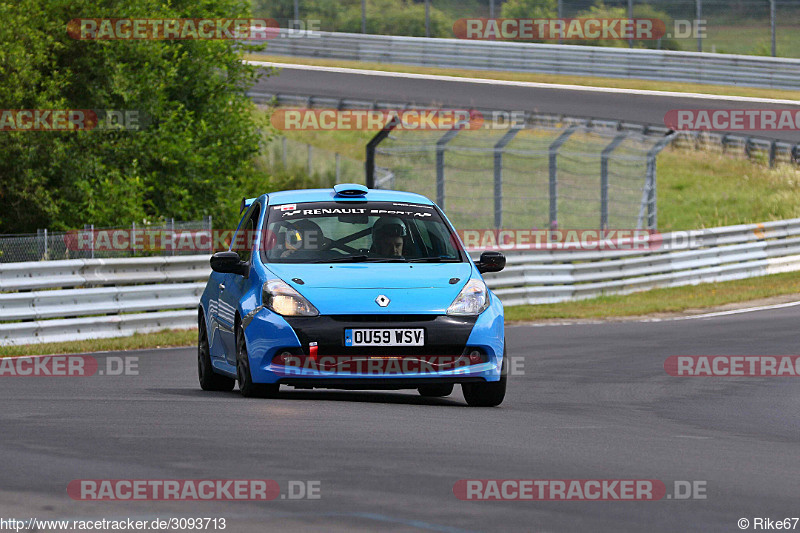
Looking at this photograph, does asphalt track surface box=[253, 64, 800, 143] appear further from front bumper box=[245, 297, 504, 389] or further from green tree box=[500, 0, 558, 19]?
front bumper box=[245, 297, 504, 389]

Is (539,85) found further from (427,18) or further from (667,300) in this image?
(667,300)

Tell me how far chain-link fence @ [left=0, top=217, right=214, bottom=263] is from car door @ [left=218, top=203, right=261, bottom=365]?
7685mm

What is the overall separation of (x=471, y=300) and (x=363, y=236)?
1.31m

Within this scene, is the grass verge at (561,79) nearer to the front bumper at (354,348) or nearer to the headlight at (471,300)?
the headlight at (471,300)

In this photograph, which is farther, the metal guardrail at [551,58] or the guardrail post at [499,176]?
the metal guardrail at [551,58]

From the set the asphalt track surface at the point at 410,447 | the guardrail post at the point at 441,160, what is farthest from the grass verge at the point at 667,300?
the asphalt track surface at the point at 410,447

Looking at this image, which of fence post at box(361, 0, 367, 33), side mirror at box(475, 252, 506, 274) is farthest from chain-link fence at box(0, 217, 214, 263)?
fence post at box(361, 0, 367, 33)

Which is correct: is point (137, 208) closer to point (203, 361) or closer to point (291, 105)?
point (291, 105)

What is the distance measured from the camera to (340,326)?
31.1 ft

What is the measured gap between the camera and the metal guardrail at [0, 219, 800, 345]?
1700 cm

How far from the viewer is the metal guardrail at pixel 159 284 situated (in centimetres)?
1700

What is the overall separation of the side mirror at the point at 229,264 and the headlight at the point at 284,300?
591 mm

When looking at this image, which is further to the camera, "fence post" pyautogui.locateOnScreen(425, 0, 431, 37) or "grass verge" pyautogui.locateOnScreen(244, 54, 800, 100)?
"fence post" pyautogui.locateOnScreen(425, 0, 431, 37)

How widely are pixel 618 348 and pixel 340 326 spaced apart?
23.7 ft
